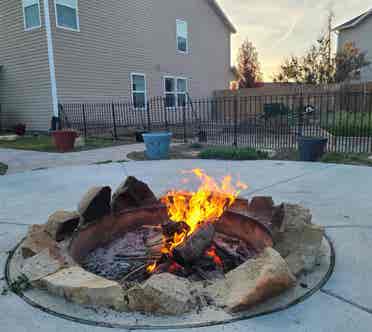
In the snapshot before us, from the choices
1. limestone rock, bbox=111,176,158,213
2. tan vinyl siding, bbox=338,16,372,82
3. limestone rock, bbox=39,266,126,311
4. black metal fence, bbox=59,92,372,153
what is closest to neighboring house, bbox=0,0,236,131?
black metal fence, bbox=59,92,372,153

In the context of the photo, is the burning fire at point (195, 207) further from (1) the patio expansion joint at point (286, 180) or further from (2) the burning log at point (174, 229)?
(1) the patio expansion joint at point (286, 180)

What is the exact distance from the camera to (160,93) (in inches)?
597

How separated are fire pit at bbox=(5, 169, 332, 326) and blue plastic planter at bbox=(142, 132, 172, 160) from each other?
401 cm

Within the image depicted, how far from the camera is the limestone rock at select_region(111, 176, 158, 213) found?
288 centimetres

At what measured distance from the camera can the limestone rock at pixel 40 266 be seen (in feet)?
6.43

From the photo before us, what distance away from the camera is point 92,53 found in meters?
12.2

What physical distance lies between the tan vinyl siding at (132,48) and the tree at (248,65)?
7.71 meters

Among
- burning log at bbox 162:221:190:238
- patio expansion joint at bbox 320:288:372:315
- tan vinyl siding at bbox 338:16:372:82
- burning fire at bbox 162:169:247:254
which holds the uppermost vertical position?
tan vinyl siding at bbox 338:16:372:82

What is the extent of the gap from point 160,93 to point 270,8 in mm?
7434

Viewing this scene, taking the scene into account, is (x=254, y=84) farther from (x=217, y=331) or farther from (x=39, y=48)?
(x=217, y=331)

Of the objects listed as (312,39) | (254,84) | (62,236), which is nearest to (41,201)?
(62,236)

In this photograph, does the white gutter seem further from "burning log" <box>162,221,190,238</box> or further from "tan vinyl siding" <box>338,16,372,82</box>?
"tan vinyl siding" <box>338,16,372,82</box>

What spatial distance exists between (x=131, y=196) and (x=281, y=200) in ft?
5.72

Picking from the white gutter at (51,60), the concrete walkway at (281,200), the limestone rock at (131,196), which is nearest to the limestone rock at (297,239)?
the concrete walkway at (281,200)
